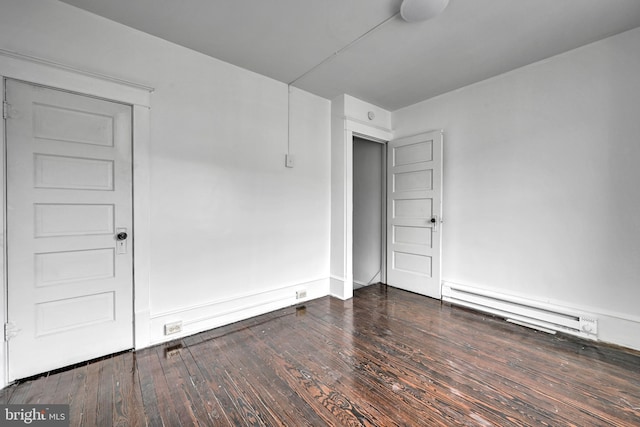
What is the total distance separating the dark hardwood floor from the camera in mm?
1610

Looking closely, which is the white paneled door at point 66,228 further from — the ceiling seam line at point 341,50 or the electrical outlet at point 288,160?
the ceiling seam line at point 341,50

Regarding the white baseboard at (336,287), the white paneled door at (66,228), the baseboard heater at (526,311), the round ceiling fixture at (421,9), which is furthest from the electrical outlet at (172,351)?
the round ceiling fixture at (421,9)

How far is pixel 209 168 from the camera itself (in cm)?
274

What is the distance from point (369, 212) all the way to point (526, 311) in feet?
7.97

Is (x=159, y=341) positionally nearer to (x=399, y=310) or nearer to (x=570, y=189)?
(x=399, y=310)

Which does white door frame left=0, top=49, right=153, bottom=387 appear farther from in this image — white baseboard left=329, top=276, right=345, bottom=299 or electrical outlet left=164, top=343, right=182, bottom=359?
white baseboard left=329, top=276, right=345, bottom=299

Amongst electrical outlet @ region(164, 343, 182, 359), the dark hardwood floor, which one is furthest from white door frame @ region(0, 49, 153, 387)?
the dark hardwood floor

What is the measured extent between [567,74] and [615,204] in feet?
4.26

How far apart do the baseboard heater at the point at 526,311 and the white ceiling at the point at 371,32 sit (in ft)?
8.13

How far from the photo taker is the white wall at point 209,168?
6.98 ft

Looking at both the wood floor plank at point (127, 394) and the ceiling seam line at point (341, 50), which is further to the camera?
the ceiling seam line at point (341, 50)

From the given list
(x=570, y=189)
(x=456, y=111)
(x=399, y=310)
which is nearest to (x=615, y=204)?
(x=570, y=189)

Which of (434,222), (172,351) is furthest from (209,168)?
(434,222)

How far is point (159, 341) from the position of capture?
8.03 ft
